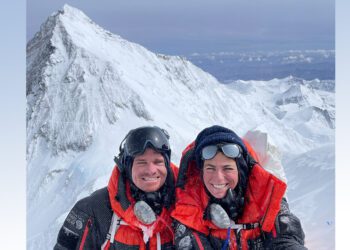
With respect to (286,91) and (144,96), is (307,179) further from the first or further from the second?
(144,96)

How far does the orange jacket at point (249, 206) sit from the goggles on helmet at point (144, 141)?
0.09m

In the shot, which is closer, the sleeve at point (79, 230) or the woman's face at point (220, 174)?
the woman's face at point (220, 174)

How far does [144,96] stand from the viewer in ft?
15.4

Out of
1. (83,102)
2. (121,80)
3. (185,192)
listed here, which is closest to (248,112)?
(121,80)

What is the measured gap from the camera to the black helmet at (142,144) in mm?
1561

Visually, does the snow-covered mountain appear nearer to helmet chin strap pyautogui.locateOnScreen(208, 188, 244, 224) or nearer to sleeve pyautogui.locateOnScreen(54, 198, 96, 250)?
sleeve pyautogui.locateOnScreen(54, 198, 96, 250)

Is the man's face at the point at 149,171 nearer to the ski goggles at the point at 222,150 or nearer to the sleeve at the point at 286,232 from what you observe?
the ski goggles at the point at 222,150

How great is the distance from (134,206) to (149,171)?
0.11 meters

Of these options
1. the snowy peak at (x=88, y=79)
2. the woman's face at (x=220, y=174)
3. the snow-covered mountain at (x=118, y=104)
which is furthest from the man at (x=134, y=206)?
the snowy peak at (x=88, y=79)

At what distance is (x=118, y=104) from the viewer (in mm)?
4547

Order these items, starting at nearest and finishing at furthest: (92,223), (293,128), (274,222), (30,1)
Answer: (274,222), (92,223), (30,1), (293,128)

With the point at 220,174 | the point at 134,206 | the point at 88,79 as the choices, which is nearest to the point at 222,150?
the point at 220,174

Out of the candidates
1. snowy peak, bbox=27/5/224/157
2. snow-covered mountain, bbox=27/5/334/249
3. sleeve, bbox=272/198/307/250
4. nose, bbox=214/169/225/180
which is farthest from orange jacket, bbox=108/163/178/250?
snowy peak, bbox=27/5/224/157

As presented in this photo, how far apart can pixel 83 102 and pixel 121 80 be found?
40 centimetres
